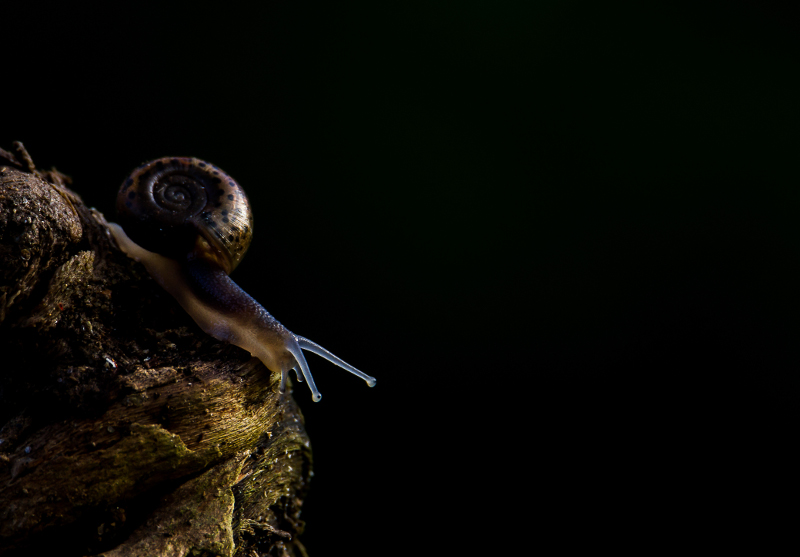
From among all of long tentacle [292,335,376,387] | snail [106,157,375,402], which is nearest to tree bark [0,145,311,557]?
snail [106,157,375,402]

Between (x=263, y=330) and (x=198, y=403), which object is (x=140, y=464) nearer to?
(x=198, y=403)

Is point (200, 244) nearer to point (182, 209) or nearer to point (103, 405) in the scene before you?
point (182, 209)

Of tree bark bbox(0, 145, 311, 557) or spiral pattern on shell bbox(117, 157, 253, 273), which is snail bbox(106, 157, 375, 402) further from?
tree bark bbox(0, 145, 311, 557)

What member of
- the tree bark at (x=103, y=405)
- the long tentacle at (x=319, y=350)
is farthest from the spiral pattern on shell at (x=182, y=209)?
the long tentacle at (x=319, y=350)

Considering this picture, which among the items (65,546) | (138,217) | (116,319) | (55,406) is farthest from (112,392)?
(138,217)

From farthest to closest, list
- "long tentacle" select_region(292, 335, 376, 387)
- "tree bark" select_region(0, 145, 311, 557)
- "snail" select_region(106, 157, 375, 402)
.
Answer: "long tentacle" select_region(292, 335, 376, 387) → "snail" select_region(106, 157, 375, 402) → "tree bark" select_region(0, 145, 311, 557)

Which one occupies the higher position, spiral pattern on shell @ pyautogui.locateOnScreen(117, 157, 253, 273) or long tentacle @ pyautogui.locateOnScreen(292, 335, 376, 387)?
spiral pattern on shell @ pyautogui.locateOnScreen(117, 157, 253, 273)

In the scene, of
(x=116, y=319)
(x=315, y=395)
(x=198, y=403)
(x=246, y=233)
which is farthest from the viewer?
(x=246, y=233)
